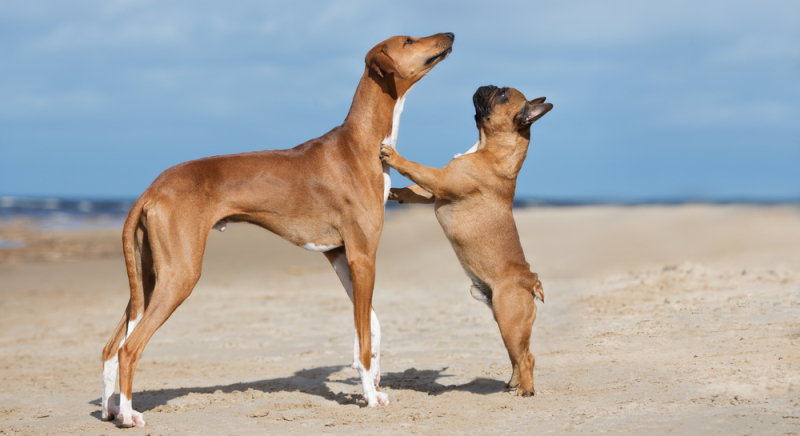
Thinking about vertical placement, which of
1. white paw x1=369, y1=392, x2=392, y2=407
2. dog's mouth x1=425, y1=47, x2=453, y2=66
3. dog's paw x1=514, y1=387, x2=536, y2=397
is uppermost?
dog's mouth x1=425, y1=47, x2=453, y2=66

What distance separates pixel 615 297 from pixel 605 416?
16.1 ft

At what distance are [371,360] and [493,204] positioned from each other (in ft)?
5.89

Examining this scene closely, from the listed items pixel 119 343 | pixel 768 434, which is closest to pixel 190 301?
pixel 119 343

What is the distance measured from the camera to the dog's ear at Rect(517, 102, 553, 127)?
20.3ft

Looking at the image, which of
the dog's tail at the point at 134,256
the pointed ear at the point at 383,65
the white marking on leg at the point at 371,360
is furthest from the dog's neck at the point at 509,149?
the dog's tail at the point at 134,256

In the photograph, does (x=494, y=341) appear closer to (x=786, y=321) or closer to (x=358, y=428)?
(x=786, y=321)

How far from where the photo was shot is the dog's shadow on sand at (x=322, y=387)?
602 cm

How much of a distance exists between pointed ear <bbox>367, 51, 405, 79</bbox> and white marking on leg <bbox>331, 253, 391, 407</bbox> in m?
1.62

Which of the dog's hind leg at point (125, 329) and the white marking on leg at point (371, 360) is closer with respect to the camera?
the dog's hind leg at point (125, 329)

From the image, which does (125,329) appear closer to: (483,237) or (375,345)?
(375,345)

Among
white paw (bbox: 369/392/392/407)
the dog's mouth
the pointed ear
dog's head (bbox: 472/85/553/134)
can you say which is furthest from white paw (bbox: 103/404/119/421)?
dog's head (bbox: 472/85/553/134)

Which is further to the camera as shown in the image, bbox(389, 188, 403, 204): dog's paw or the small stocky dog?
bbox(389, 188, 403, 204): dog's paw

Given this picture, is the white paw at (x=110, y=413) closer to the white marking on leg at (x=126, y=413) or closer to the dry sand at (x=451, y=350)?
the dry sand at (x=451, y=350)

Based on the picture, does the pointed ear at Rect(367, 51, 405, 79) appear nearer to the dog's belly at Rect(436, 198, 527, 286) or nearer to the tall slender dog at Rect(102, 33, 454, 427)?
the tall slender dog at Rect(102, 33, 454, 427)
